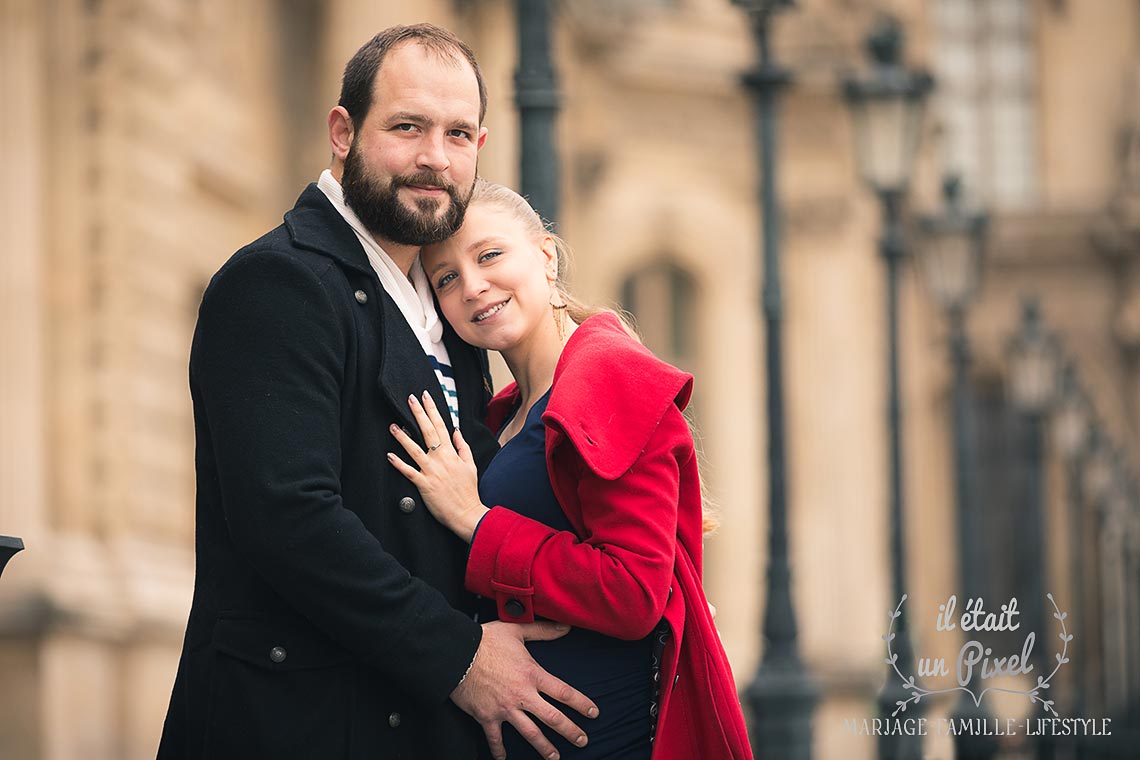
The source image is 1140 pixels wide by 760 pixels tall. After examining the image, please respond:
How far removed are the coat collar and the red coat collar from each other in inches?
18.3

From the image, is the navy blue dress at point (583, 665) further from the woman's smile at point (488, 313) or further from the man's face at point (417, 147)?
the man's face at point (417, 147)

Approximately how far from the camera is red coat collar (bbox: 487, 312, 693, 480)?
411 centimetres

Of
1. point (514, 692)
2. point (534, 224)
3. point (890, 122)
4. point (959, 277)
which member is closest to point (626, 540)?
point (514, 692)

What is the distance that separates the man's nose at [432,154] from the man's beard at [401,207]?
20 mm

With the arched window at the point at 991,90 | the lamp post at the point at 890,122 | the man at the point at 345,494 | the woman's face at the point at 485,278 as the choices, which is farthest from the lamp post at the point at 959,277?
the arched window at the point at 991,90

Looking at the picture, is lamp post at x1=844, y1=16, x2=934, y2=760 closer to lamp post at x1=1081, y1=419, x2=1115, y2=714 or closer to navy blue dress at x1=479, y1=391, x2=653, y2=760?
navy blue dress at x1=479, y1=391, x2=653, y2=760

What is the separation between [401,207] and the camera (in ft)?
13.8

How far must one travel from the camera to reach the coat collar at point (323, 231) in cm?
419

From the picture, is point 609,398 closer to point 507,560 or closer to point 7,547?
point 507,560

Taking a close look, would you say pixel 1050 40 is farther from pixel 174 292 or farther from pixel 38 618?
pixel 38 618

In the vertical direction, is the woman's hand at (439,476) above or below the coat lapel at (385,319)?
below

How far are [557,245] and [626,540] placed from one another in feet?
2.71

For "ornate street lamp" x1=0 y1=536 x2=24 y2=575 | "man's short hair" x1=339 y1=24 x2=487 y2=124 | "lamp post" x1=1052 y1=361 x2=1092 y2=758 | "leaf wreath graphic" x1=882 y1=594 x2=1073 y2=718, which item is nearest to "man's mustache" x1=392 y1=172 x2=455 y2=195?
"man's short hair" x1=339 y1=24 x2=487 y2=124

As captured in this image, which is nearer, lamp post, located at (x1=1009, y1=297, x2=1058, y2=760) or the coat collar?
the coat collar
